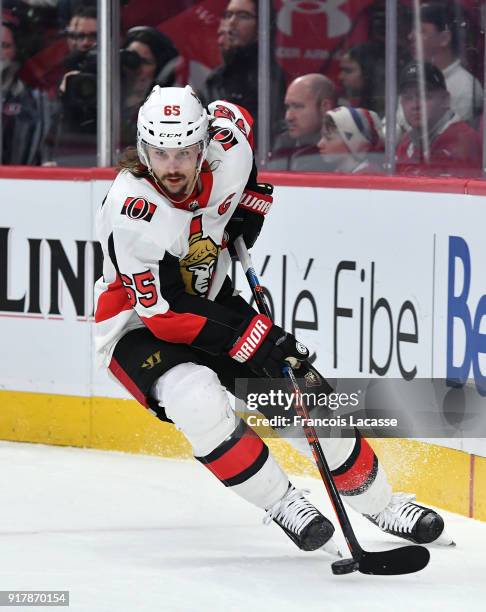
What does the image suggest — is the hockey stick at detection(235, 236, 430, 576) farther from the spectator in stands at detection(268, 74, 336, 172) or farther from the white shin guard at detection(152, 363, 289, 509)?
the spectator in stands at detection(268, 74, 336, 172)

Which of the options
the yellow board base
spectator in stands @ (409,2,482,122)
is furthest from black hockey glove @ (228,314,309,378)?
Result: spectator in stands @ (409,2,482,122)

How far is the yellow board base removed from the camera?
406 centimetres

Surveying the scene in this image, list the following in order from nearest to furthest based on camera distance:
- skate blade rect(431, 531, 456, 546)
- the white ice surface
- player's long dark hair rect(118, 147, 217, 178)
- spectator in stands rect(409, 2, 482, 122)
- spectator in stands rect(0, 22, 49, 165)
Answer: the white ice surface, player's long dark hair rect(118, 147, 217, 178), skate blade rect(431, 531, 456, 546), spectator in stands rect(409, 2, 482, 122), spectator in stands rect(0, 22, 49, 165)

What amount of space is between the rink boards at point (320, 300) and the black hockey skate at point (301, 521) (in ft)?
2.44

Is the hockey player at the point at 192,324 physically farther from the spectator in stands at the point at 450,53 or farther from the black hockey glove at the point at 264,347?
the spectator in stands at the point at 450,53

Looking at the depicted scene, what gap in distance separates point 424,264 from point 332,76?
2.78 feet

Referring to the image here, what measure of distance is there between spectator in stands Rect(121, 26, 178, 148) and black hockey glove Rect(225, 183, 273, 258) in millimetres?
1383

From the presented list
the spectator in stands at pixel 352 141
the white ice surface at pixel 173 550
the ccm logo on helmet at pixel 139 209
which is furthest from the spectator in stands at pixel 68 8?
the ccm logo on helmet at pixel 139 209

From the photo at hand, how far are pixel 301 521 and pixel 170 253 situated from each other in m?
0.71

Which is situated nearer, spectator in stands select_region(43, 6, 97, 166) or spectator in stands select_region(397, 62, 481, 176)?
spectator in stands select_region(397, 62, 481, 176)

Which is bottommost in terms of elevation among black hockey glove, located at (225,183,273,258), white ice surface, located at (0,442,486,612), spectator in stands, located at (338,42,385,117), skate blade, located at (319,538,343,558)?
white ice surface, located at (0,442,486,612)

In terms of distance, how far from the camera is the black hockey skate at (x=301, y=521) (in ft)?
10.9

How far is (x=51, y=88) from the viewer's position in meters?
5.25

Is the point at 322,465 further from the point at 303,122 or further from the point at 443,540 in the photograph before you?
the point at 303,122
